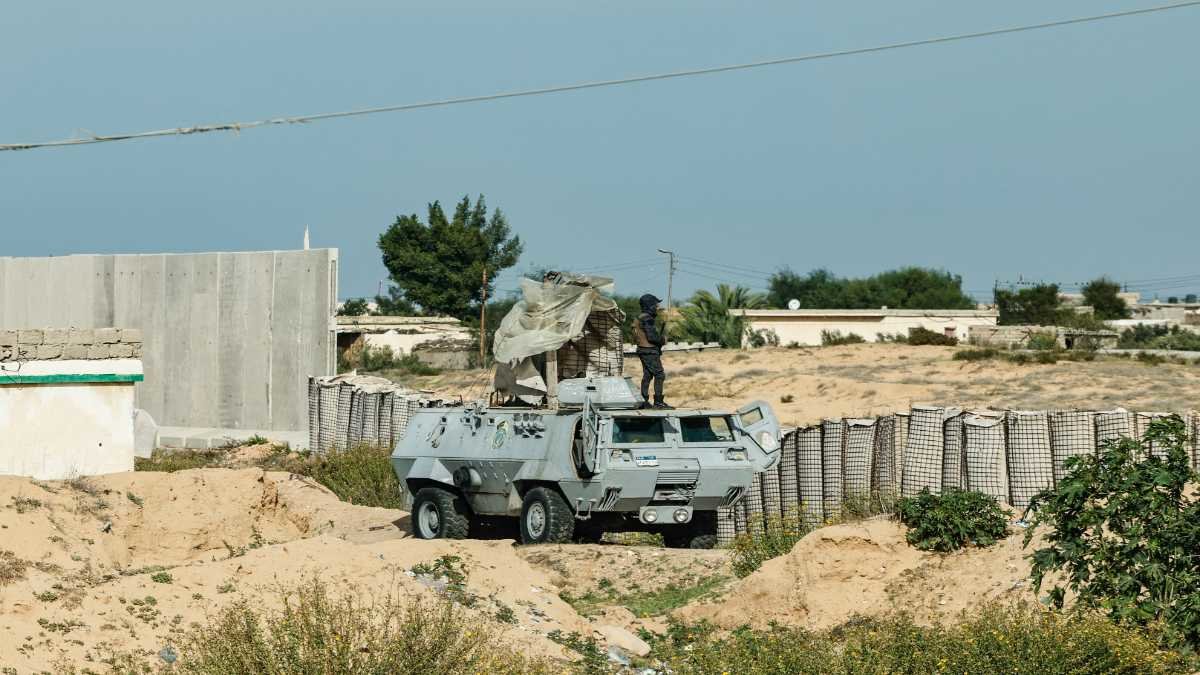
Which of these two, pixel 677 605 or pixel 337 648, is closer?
pixel 337 648

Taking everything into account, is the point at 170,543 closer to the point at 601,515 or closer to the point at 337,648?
the point at 601,515

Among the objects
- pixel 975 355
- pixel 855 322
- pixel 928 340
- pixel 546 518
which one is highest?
pixel 855 322

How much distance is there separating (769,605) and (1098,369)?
68.8ft

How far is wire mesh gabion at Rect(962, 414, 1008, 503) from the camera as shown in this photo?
17.2 metres

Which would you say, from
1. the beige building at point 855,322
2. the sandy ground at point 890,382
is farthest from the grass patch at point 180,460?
the beige building at point 855,322

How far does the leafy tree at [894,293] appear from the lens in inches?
3187

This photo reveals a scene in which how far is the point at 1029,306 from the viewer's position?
61.3m

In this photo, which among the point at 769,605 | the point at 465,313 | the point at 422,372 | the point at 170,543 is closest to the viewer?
the point at 769,605

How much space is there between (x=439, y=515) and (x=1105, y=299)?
7067 centimetres

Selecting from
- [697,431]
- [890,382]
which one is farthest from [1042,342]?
[697,431]

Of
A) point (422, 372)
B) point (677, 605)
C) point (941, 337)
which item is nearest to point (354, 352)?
point (422, 372)

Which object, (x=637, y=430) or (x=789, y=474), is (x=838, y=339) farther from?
(x=637, y=430)

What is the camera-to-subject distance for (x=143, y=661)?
35.3 ft

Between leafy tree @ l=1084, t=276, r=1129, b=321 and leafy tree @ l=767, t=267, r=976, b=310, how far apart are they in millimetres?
6476
